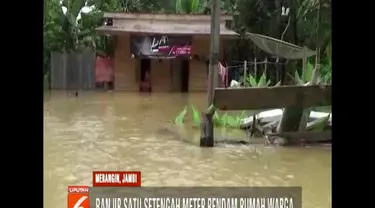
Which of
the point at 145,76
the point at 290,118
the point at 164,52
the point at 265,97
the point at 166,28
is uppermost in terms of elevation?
the point at 166,28

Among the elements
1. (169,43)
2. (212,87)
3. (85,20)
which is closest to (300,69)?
(212,87)

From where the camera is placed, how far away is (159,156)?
3482 millimetres

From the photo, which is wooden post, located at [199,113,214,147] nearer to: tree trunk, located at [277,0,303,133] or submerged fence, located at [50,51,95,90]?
tree trunk, located at [277,0,303,133]

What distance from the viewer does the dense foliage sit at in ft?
9.56

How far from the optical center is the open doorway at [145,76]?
3297 mm

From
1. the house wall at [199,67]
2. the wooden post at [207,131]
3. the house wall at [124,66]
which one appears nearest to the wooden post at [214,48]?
the house wall at [199,67]

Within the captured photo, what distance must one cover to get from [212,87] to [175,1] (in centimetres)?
65

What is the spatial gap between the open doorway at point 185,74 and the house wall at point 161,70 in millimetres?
31

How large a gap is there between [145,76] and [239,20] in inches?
26.5

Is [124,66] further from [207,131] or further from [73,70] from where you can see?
[207,131]

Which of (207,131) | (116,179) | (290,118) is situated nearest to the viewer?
(116,179)

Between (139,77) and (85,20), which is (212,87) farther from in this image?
(85,20)

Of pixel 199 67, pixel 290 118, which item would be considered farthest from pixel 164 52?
pixel 290 118

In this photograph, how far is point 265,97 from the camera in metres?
3.83
